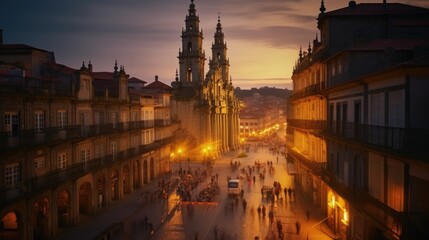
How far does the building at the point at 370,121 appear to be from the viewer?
47.2 feet

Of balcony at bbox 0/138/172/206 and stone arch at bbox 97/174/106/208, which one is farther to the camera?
stone arch at bbox 97/174/106/208

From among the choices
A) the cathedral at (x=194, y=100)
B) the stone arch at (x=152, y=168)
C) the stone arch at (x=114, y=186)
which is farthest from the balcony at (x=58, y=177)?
the cathedral at (x=194, y=100)

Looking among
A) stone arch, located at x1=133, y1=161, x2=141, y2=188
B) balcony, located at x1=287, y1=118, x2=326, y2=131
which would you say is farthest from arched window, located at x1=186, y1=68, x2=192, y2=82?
balcony, located at x1=287, y1=118, x2=326, y2=131

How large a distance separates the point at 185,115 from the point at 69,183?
43.7 metres

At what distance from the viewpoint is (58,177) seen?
25859 millimetres

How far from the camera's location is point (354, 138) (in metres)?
20.4

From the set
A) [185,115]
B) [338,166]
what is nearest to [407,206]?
[338,166]

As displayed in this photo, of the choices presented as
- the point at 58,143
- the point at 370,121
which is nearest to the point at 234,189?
the point at 58,143

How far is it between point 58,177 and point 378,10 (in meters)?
23.6

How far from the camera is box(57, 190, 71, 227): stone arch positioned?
28406mm

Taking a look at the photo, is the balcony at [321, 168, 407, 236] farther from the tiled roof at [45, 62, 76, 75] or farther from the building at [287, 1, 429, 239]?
the tiled roof at [45, 62, 76, 75]

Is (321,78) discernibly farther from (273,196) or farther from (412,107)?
(412,107)

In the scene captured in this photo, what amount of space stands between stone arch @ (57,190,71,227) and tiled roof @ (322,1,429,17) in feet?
71.5

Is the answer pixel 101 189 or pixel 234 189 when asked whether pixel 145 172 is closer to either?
pixel 101 189
